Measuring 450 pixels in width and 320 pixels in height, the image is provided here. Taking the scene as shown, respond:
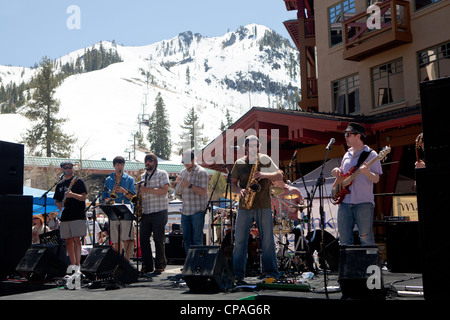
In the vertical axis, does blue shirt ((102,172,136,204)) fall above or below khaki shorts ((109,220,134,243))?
above

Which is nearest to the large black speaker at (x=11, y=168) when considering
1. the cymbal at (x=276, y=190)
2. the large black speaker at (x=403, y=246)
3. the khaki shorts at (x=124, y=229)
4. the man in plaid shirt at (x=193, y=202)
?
the khaki shorts at (x=124, y=229)

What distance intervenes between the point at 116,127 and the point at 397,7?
17215cm

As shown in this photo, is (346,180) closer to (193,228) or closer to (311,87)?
(193,228)

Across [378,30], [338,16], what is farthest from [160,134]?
[378,30]

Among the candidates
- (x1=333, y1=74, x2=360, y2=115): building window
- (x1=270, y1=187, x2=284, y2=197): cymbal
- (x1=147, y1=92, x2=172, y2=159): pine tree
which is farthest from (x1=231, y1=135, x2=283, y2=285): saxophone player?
(x1=147, y1=92, x2=172, y2=159): pine tree

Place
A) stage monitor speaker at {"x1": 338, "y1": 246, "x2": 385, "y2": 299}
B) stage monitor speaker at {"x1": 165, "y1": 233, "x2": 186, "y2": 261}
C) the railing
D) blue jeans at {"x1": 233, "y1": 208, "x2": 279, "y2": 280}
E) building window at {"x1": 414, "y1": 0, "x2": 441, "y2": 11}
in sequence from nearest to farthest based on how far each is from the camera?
stage monitor speaker at {"x1": 338, "y1": 246, "x2": 385, "y2": 299} < blue jeans at {"x1": 233, "y1": 208, "x2": 279, "y2": 280} < stage monitor speaker at {"x1": 165, "y1": 233, "x2": 186, "y2": 261} < building window at {"x1": 414, "y1": 0, "x2": 441, "y2": 11} < the railing

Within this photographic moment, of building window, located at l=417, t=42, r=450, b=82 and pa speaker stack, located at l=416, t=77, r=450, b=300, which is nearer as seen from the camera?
pa speaker stack, located at l=416, t=77, r=450, b=300

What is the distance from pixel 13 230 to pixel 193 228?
314 centimetres

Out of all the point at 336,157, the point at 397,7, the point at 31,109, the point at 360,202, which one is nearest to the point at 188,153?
the point at 360,202

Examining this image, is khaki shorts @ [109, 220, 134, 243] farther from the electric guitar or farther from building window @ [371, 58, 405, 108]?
building window @ [371, 58, 405, 108]

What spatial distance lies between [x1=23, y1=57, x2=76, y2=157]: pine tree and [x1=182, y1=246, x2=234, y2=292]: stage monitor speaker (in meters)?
64.1

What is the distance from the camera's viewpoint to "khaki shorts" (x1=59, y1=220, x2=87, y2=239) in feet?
27.4

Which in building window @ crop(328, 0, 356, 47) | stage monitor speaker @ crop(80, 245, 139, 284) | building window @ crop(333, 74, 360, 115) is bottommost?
stage monitor speaker @ crop(80, 245, 139, 284)
